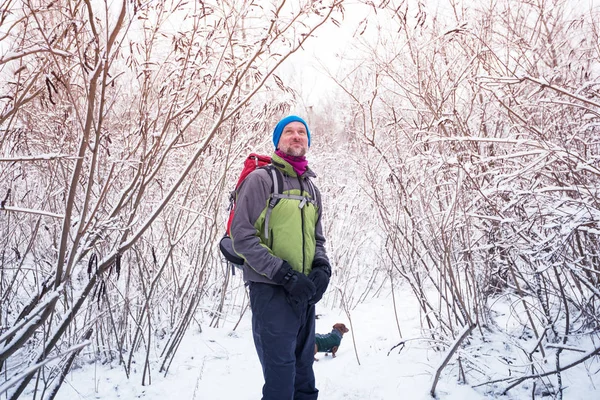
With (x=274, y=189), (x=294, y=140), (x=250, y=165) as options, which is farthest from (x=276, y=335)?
(x=294, y=140)

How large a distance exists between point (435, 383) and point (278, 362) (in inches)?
44.4

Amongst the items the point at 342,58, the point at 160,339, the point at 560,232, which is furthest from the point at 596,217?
the point at 160,339

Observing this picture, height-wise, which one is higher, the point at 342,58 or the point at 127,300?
the point at 342,58

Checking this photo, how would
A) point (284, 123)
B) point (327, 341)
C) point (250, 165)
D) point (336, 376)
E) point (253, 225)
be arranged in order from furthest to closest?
point (327, 341) → point (336, 376) → point (284, 123) → point (250, 165) → point (253, 225)

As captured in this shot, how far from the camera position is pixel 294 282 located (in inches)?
70.8

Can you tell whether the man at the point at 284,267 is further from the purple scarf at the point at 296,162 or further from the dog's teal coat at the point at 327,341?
the dog's teal coat at the point at 327,341

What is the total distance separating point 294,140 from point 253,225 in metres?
0.55

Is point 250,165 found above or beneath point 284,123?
beneath

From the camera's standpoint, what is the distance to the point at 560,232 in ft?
5.33

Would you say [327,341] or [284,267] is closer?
[284,267]

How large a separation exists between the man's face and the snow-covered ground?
1.37 m

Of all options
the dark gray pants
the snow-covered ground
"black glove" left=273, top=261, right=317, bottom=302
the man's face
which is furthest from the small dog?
the man's face

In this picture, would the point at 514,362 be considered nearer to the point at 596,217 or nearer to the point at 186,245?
the point at 596,217

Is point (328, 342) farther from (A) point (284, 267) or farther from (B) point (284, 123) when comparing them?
(B) point (284, 123)
